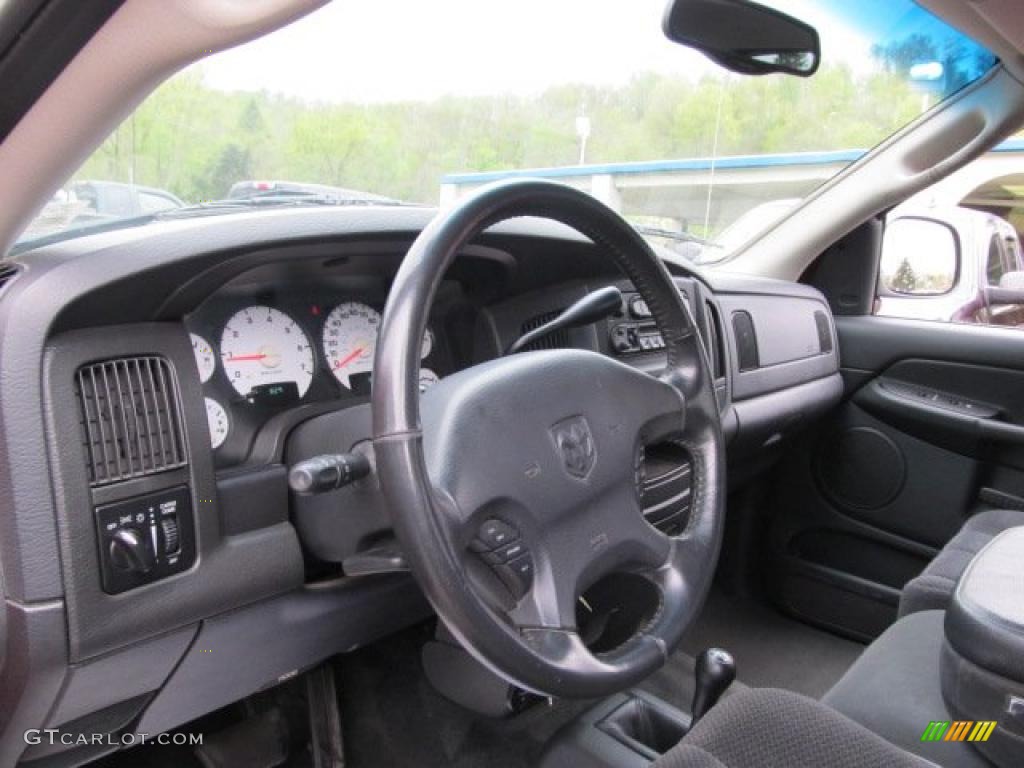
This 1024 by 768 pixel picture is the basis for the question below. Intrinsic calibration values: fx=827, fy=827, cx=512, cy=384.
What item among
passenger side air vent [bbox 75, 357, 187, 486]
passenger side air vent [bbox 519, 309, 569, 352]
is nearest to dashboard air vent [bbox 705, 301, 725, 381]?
passenger side air vent [bbox 519, 309, 569, 352]

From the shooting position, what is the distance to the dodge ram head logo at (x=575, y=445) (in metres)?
1.10

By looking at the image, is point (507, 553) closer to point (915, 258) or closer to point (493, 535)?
point (493, 535)

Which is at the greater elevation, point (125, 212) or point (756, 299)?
point (125, 212)

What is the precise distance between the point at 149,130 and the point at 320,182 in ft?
1.21

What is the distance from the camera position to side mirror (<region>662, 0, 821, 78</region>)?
61.4 inches

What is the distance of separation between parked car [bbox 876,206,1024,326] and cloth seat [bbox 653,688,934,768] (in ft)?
6.28

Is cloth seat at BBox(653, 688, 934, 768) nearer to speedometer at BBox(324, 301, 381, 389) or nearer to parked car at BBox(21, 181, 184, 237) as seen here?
speedometer at BBox(324, 301, 381, 389)

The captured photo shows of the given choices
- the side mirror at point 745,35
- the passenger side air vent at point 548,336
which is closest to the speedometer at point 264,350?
the passenger side air vent at point 548,336

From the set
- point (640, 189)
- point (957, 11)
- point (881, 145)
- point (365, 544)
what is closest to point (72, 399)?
point (365, 544)

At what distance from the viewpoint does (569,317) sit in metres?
1.28

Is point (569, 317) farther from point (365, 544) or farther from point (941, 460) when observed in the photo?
point (941, 460)

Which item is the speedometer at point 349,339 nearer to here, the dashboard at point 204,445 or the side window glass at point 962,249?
the dashboard at point 204,445

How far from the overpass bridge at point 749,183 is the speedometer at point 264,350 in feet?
3.29

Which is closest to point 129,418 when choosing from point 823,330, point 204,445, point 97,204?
point 204,445
